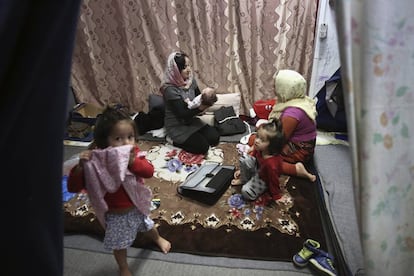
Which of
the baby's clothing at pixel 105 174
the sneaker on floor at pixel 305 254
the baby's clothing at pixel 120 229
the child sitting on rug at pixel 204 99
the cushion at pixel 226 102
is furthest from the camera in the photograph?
the cushion at pixel 226 102

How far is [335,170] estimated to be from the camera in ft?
6.39

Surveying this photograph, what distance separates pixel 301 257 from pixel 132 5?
7.35ft

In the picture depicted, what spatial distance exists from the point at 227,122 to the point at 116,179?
4.91 ft

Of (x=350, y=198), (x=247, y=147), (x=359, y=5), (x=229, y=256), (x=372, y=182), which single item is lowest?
(x=229, y=256)

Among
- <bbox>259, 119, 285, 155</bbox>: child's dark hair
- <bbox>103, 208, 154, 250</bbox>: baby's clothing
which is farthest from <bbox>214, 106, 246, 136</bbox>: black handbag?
<bbox>103, 208, 154, 250</bbox>: baby's clothing

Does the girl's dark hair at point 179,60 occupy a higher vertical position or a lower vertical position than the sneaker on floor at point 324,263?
higher

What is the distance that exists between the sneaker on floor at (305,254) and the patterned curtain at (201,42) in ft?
5.09

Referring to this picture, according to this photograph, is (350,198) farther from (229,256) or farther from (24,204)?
(24,204)

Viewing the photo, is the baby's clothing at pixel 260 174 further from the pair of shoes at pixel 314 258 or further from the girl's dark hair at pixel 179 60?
the girl's dark hair at pixel 179 60

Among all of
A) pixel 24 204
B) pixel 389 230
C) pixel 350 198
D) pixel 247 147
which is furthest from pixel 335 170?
pixel 24 204

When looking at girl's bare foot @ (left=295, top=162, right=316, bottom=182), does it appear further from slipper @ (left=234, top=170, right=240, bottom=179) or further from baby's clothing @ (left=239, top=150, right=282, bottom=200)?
slipper @ (left=234, top=170, right=240, bottom=179)

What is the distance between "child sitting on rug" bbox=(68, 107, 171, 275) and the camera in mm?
1151

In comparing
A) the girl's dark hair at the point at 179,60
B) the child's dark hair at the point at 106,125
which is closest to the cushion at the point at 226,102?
the girl's dark hair at the point at 179,60

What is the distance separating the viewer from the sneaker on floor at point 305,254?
1.41 meters
